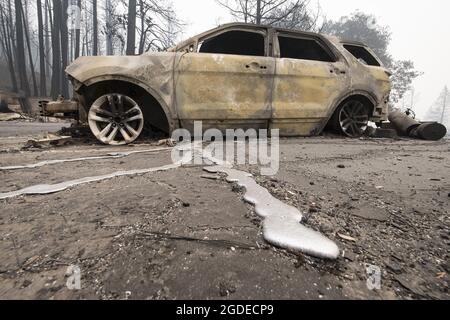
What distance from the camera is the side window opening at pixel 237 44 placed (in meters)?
4.47

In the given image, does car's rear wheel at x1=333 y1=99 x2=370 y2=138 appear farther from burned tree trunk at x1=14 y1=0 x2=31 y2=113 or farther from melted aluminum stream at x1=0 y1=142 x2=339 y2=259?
burned tree trunk at x1=14 y1=0 x2=31 y2=113

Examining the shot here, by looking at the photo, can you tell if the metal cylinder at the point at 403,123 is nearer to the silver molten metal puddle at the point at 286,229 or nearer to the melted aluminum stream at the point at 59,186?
the silver molten metal puddle at the point at 286,229

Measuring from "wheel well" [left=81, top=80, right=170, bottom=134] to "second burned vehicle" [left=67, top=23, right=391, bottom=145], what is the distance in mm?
13

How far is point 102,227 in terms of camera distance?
1310mm

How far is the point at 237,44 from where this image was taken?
4.75m

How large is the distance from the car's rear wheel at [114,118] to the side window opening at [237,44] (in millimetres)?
1540

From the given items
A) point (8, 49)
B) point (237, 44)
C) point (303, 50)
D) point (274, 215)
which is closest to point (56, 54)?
point (8, 49)

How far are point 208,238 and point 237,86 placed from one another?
3.13 metres

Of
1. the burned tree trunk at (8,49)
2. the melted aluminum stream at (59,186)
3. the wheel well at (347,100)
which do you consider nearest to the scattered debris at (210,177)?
the melted aluminum stream at (59,186)

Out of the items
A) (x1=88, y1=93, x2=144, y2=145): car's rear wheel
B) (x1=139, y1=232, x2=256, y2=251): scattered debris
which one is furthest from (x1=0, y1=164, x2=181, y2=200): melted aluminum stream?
(x1=88, y1=93, x2=144, y2=145): car's rear wheel

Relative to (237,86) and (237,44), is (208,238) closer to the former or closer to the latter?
(237,86)

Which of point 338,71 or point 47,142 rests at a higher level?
point 338,71
